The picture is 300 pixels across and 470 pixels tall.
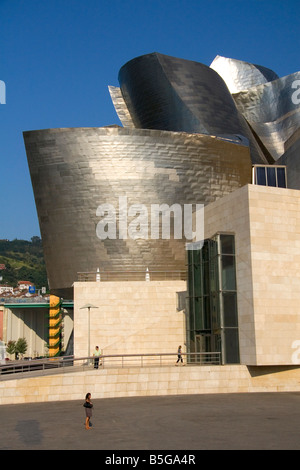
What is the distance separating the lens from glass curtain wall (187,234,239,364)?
19719 mm

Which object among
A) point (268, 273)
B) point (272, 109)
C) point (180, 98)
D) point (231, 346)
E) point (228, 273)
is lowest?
point (231, 346)

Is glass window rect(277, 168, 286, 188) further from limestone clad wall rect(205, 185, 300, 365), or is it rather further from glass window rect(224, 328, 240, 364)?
glass window rect(224, 328, 240, 364)

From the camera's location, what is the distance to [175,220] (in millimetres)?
29719

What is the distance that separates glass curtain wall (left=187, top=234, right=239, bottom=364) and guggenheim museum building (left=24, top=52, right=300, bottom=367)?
0.17 feet

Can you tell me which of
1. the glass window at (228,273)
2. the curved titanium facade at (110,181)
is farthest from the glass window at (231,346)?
the curved titanium facade at (110,181)

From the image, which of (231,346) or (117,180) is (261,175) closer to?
(117,180)

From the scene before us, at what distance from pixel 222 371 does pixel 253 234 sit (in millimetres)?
4821

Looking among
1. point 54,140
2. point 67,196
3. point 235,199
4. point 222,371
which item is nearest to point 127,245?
point 67,196

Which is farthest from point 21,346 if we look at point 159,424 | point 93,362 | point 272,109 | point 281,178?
point 159,424

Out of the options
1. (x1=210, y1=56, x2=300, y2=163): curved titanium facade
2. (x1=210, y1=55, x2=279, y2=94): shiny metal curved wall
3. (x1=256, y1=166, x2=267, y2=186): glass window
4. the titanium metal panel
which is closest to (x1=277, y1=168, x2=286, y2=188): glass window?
(x1=256, y1=166, x2=267, y2=186): glass window

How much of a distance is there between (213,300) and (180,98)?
18.9 m

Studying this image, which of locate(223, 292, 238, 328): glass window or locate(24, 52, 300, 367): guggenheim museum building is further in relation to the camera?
locate(223, 292, 238, 328): glass window

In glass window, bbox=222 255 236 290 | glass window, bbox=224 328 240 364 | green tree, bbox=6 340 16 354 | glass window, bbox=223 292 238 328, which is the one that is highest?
glass window, bbox=222 255 236 290
